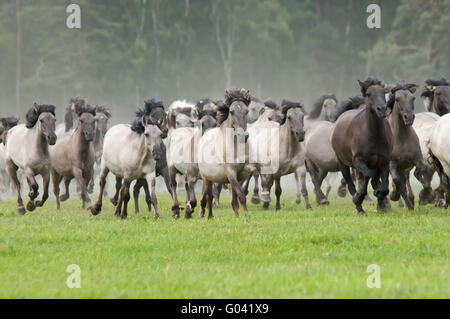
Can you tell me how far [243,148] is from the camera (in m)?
15.6

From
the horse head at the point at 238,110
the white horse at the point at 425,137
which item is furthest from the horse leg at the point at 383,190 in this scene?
the horse head at the point at 238,110

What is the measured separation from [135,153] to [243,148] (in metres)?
2.49

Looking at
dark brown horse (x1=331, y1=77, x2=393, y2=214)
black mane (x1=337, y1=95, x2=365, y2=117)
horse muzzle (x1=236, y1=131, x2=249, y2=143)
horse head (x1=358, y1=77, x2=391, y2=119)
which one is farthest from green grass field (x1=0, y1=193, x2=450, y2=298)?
black mane (x1=337, y1=95, x2=365, y2=117)

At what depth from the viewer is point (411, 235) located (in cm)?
1211

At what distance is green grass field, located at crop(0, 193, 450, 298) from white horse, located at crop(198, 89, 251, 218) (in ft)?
3.05

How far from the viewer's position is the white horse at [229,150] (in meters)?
15.4

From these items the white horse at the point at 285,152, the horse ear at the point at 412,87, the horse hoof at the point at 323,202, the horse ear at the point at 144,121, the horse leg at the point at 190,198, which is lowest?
the horse hoof at the point at 323,202

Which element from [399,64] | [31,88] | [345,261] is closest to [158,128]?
[345,261]

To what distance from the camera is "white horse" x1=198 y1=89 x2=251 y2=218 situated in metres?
Result: 15.4

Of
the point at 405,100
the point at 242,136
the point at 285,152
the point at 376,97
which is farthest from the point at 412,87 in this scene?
the point at 242,136

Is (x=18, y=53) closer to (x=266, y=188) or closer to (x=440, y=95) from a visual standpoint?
(x=266, y=188)

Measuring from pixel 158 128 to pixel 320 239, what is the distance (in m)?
5.46

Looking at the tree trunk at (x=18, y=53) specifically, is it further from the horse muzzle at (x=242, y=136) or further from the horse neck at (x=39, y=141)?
the horse muzzle at (x=242, y=136)

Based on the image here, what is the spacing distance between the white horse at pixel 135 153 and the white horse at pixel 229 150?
101 centimetres
